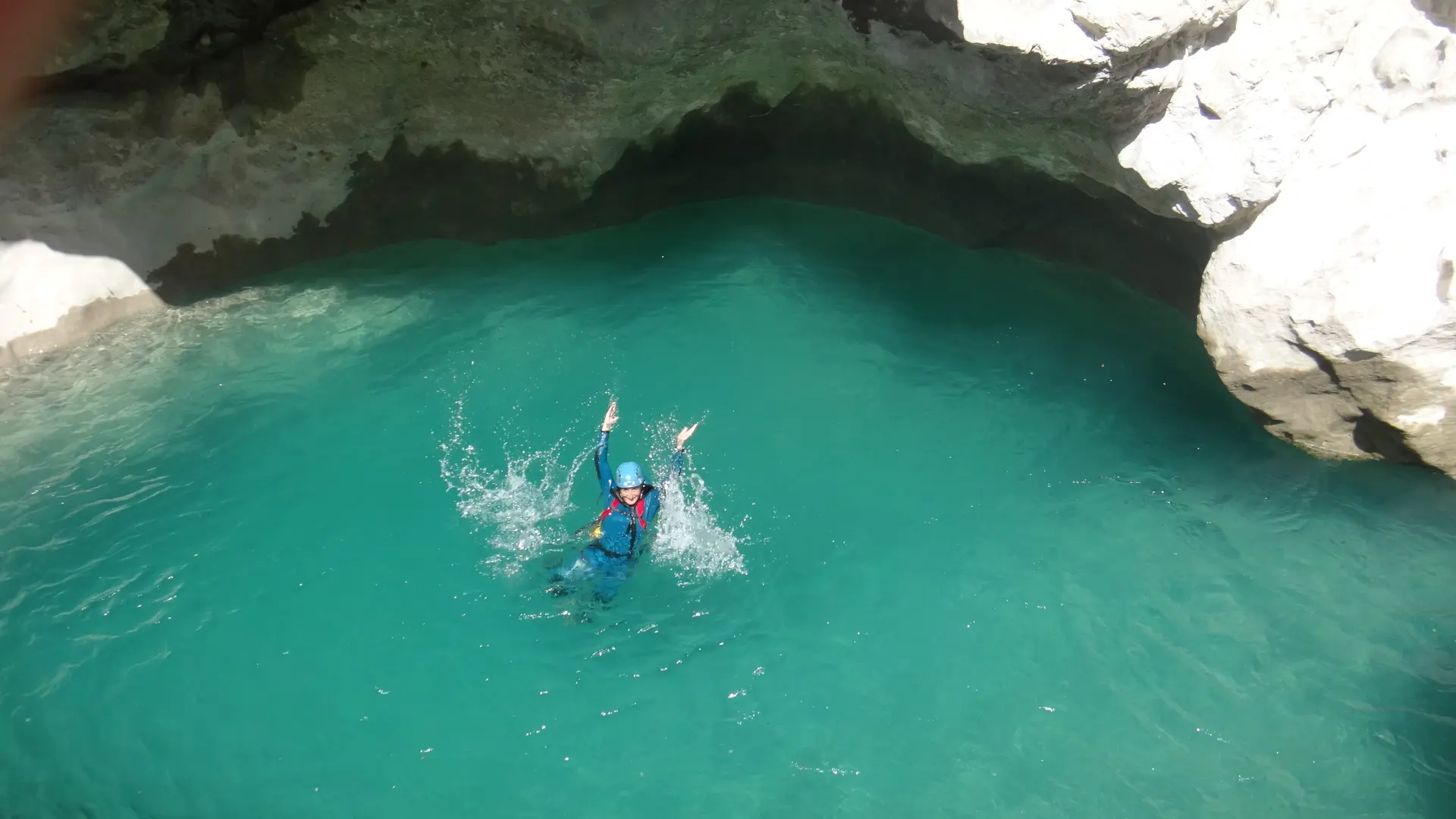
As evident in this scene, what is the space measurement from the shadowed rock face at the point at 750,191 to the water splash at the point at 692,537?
410 centimetres

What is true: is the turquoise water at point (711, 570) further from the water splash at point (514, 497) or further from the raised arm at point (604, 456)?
the raised arm at point (604, 456)

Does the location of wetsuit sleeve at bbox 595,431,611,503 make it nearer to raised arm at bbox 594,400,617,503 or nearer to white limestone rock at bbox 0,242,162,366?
raised arm at bbox 594,400,617,503

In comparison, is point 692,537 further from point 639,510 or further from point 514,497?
point 514,497

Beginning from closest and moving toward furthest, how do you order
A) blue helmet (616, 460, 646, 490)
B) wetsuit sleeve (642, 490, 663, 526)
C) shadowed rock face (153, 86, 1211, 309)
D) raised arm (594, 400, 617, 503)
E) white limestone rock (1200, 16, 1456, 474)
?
1. blue helmet (616, 460, 646, 490)
2. raised arm (594, 400, 617, 503)
3. wetsuit sleeve (642, 490, 663, 526)
4. white limestone rock (1200, 16, 1456, 474)
5. shadowed rock face (153, 86, 1211, 309)

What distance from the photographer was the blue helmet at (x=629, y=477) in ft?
20.7

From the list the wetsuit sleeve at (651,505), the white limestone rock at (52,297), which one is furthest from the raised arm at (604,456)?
the white limestone rock at (52,297)

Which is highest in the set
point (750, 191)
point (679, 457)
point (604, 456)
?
point (750, 191)

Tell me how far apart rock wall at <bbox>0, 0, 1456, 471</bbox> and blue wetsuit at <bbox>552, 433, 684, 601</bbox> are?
415 cm

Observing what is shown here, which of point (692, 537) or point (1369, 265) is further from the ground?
point (1369, 265)

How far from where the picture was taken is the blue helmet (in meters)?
6.31

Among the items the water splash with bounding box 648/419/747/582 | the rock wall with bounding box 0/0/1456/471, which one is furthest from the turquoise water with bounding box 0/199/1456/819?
the rock wall with bounding box 0/0/1456/471

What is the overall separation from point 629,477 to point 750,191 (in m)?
5.17

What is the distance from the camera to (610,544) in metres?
6.51

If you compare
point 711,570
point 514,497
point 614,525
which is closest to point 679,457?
point 614,525
